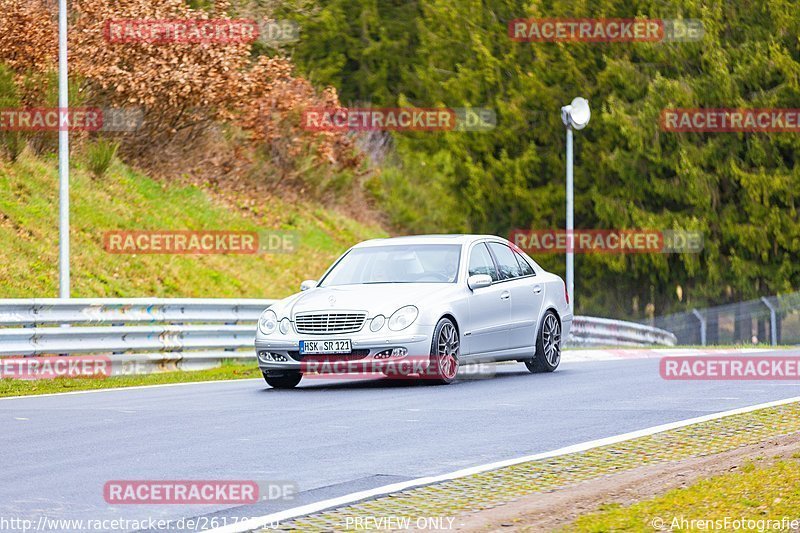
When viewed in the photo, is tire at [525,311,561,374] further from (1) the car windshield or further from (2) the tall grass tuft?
(2) the tall grass tuft

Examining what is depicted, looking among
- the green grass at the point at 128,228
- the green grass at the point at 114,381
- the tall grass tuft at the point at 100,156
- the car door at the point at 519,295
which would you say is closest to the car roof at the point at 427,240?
the car door at the point at 519,295

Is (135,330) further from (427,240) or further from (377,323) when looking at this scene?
(377,323)

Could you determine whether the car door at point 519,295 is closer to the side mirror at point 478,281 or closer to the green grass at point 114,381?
the side mirror at point 478,281

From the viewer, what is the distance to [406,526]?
7238mm

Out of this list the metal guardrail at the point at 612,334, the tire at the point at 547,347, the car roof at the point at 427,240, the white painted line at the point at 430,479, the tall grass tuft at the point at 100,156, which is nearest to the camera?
the white painted line at the point at 430,479

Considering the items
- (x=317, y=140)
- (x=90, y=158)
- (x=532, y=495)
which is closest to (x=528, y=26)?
(x=317, y=140)

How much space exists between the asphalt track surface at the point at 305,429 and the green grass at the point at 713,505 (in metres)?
1.71

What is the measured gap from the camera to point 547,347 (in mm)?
17750

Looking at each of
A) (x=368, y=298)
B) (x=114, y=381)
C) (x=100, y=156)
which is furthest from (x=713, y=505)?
(x=100, y=156)

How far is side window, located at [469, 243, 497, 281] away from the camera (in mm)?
16644

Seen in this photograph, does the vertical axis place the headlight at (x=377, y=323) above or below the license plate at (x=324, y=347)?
above

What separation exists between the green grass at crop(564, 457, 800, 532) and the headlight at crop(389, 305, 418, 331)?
673 centimetres

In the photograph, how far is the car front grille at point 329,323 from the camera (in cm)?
1507

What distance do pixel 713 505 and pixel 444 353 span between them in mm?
8073
